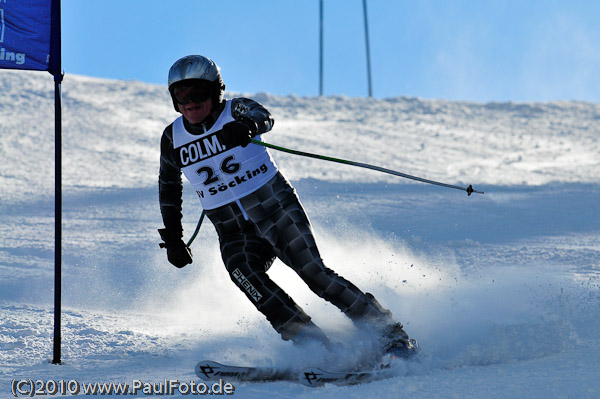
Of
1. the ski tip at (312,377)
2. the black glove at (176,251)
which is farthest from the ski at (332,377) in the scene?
the black glove at (176,251)

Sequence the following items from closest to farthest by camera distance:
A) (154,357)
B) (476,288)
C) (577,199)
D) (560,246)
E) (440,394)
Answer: (440,394) < (154,357) < (476,288) < (560,246) < (577,199)

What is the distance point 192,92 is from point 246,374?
143cm

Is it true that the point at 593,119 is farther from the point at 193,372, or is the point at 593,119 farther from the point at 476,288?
the point at 193,372

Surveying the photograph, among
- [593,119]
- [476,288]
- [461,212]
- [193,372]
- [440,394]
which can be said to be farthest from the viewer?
[593,119]

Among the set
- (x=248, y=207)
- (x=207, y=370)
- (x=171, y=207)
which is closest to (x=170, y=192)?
(x=171, y=207)

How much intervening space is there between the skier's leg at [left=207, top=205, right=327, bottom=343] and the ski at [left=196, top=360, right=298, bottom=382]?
23 cm

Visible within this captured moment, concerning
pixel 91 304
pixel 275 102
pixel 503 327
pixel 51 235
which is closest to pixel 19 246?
pixel 51 235

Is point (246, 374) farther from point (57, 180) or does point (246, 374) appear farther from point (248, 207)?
point (57, 180)

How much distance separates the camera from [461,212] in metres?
10.3

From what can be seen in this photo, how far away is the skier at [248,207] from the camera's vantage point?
3.93 metres

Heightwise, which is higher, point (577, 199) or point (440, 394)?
point (577, 199)

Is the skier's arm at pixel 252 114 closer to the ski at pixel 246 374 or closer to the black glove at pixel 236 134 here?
the black glove at pixel 236 134

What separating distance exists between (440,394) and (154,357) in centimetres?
185

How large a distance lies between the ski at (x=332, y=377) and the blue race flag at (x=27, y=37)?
220 centimetres
